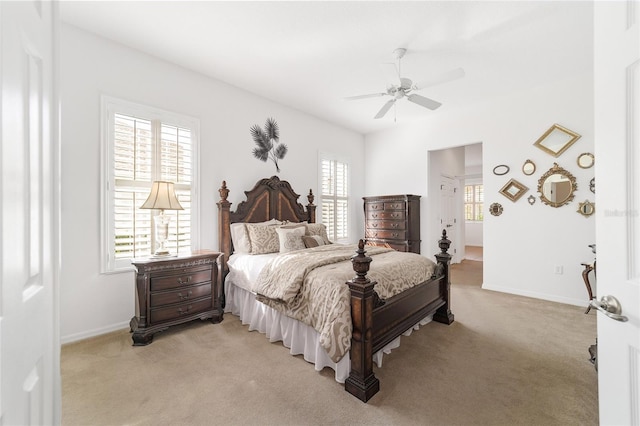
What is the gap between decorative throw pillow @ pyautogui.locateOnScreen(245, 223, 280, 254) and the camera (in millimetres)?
3611

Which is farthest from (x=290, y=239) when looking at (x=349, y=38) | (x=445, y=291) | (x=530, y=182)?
(x=530, y=182)

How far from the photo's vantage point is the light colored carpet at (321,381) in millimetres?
1766

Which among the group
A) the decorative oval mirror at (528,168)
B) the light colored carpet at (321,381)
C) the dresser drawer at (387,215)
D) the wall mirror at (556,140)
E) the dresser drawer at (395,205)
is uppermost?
the wall mirror at (556,140)

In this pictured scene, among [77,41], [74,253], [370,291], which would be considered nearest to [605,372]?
[370,291]

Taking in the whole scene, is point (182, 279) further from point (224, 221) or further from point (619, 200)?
point (619, 200)

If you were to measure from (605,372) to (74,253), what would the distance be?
3.81 metres

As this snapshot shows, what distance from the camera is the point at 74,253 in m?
2.73

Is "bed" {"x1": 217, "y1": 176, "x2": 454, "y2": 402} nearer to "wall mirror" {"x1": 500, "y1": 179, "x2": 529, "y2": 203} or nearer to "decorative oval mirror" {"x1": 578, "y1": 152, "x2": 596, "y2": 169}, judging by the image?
"wall mirror" {"x1": 500, "y1": 179, "x2": 529, "y2": 203}

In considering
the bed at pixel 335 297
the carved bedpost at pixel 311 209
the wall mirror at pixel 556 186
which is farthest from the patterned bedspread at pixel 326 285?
the wall mirror at pixel 556 186

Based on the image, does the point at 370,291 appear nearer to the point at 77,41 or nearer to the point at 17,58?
the point at 17,58

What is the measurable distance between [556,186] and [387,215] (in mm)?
2618

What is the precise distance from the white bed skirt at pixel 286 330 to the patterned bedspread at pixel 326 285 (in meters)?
0.16

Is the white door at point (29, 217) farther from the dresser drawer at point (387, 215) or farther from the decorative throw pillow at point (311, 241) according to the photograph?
the dresser drawer at point (387, 215)

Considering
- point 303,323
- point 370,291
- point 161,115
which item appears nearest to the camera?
point 370,291
